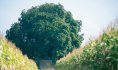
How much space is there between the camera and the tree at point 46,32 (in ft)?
144

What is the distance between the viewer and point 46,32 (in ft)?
144

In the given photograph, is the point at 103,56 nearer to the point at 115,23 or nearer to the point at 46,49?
the point at 115,23

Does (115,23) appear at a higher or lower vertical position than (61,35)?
lower

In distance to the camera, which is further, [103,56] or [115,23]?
[115,23]

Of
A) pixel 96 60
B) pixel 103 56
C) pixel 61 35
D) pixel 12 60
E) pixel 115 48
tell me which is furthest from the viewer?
pixel 61 35

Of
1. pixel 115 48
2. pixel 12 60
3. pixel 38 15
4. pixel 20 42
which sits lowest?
pixel 115 48

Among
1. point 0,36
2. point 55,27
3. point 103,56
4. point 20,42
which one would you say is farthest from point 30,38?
point 103,56

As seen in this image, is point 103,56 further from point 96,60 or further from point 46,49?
point 46,49

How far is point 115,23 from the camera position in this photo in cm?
902

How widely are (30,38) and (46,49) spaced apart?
3871mm

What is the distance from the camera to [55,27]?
144 ft

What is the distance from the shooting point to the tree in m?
43.9

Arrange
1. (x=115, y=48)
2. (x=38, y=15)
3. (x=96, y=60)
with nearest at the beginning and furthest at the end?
1. (x=115, y=48)
2. (x=96, y=60)
3. (x=38, y=15)

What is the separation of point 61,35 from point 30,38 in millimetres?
5969
